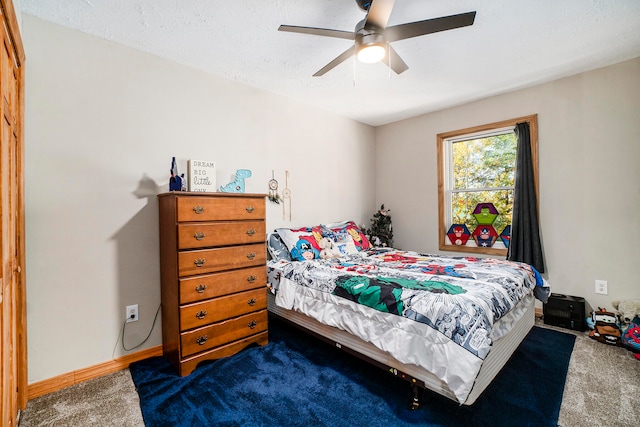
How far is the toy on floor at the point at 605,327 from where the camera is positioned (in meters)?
2.41

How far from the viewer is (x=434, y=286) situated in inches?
70.8

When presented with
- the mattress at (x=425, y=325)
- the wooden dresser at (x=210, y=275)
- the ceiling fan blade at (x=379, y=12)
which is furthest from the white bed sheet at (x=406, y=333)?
the ceiling fan blade at (x=379, y=12)

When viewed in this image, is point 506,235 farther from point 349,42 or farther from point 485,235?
point 349,42

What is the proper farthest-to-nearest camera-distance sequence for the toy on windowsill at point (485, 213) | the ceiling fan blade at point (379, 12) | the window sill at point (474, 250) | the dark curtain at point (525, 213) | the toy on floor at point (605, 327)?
the toy on windowsill at point (485, 213)
the window sill at point (474, 250)
the dark curtain at point (525, 213)
the toy on floor at point (605, 327)
the ceiling fan blade at point (379, 12)

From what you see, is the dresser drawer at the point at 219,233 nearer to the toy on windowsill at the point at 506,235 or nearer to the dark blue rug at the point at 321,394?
the dark blue rug at the point at 321,394

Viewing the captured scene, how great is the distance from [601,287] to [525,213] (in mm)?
909

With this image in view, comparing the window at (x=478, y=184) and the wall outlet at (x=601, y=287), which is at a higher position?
the window at (x=478, y=184)

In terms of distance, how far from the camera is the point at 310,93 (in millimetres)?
3227

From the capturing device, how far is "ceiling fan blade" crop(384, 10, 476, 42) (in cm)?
157

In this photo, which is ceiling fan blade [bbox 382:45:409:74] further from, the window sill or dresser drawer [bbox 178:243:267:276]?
the window sill

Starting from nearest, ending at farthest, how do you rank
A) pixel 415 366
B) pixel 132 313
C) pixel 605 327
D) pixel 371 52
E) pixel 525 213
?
pixel 415 366, pixel 371 52, pixel 132 313, pixel 605 327, pixel 525 213

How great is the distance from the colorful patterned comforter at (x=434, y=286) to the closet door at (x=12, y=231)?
1.59 m

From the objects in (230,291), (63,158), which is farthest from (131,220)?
(230,291)

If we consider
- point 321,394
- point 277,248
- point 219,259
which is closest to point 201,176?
point 219,259
